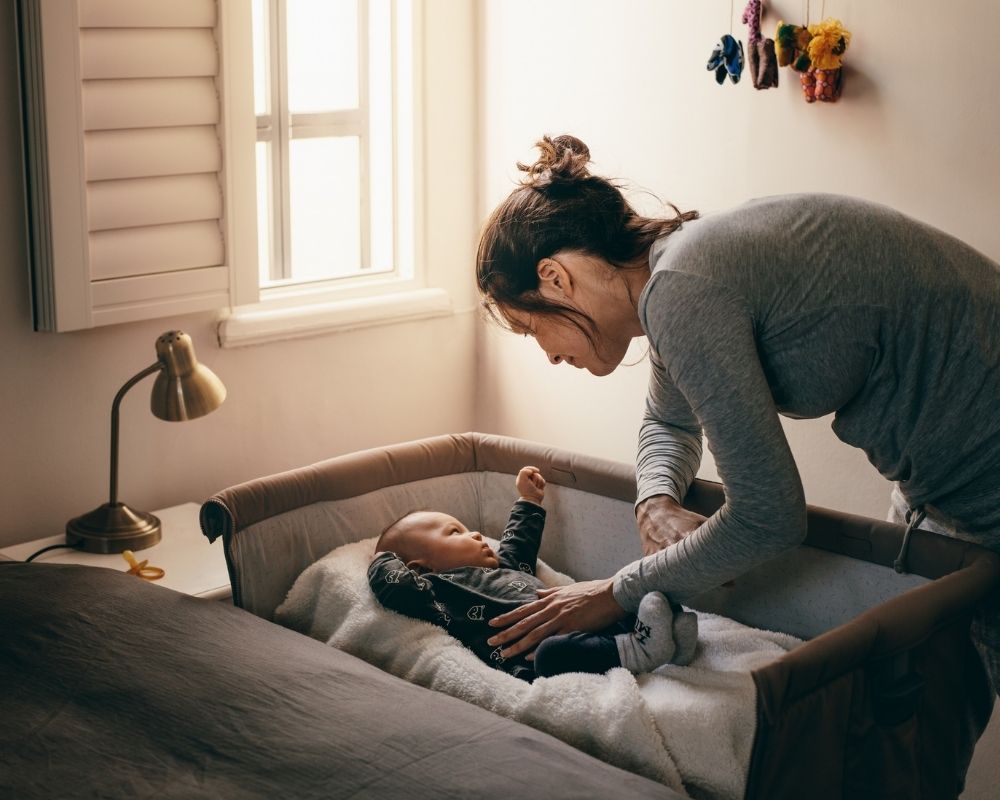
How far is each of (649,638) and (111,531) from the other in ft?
3.49

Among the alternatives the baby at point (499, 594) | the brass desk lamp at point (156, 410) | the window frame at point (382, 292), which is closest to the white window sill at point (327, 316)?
the window frame at point (382, 292)

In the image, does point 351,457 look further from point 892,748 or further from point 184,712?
point 892,748

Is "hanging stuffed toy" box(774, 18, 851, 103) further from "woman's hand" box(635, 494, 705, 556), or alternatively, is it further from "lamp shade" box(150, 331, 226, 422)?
"lamp shade" box(150, 331, 226, 422)

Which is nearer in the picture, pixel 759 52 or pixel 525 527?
pixel 525 527

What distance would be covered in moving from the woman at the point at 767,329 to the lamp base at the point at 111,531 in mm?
909

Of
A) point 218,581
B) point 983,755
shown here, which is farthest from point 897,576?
point 218,581

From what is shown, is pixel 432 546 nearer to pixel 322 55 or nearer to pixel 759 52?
pixel 759 52

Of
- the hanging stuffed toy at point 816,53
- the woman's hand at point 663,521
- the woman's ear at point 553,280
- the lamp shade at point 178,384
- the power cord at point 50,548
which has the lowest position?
the power cord at point 50,548

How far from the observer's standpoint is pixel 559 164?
57.2 inches

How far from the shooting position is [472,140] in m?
2.78

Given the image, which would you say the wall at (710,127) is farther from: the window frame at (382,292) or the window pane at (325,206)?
the window pane at (325,206)

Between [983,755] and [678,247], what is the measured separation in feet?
4.52

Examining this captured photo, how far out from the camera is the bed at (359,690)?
3.82 ft

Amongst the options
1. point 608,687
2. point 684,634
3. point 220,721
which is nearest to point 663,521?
point 684,634
